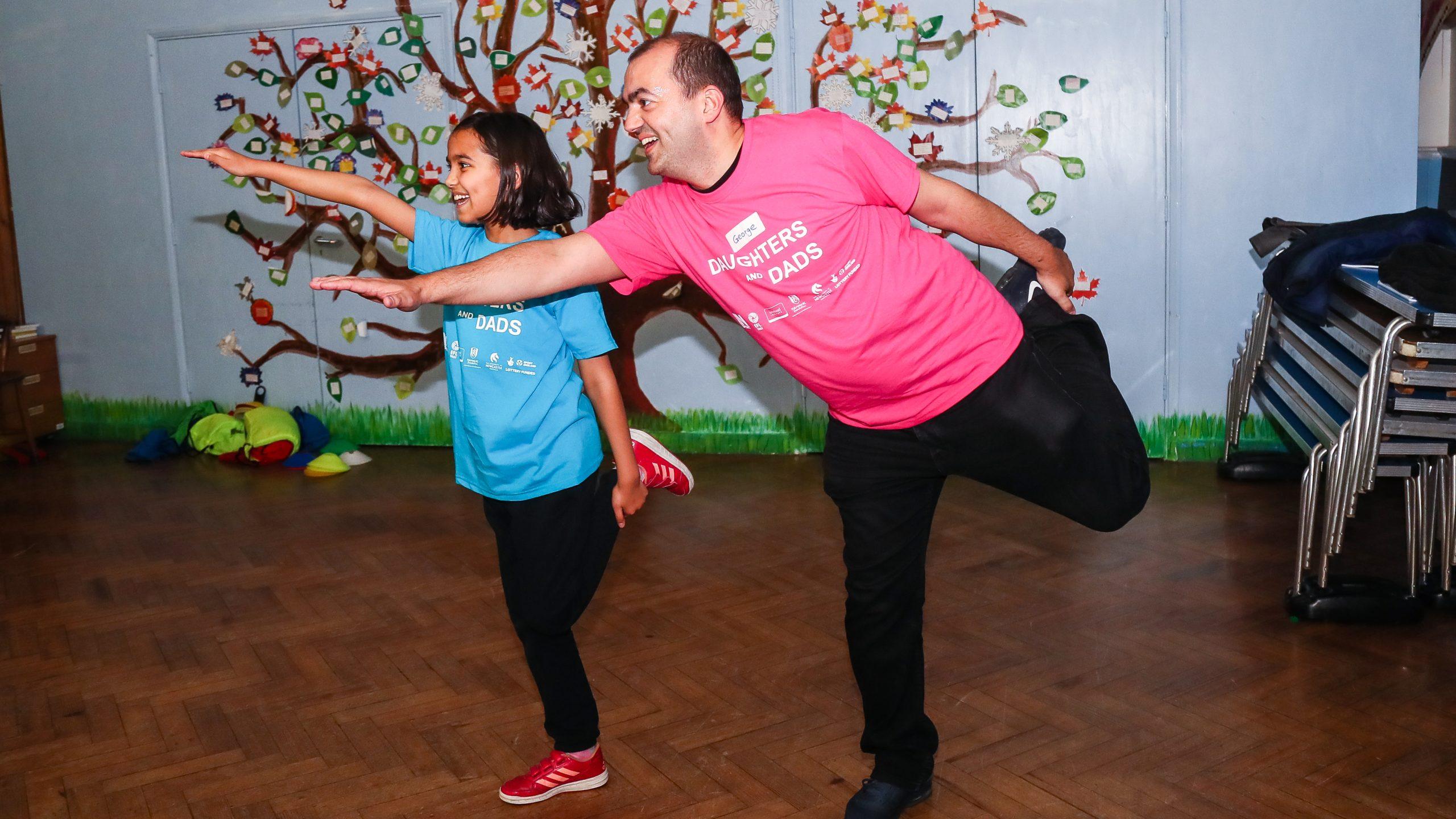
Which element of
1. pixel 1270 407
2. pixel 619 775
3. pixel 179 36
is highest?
pixel 179 36

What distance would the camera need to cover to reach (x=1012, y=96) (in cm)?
570

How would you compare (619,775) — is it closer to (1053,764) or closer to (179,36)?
(1053,764)

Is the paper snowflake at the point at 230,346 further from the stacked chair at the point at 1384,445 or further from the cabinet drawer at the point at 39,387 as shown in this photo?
the stacked chair at the point at 1384,445

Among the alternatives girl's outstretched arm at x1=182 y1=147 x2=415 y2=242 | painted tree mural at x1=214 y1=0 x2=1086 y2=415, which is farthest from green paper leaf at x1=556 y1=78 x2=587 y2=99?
girl's outstretched arm at x1=182 y1=147 x2=415 y2=242

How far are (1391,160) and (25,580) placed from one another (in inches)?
230

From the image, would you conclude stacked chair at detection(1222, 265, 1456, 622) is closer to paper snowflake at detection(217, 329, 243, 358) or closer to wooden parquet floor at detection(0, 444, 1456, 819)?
wooden parquet floor at detection(0, 444, 1456, 819)

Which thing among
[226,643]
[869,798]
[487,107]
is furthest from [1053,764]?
[487,107]

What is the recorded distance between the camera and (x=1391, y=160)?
541 centimetres

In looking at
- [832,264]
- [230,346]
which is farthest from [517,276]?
[230,346]

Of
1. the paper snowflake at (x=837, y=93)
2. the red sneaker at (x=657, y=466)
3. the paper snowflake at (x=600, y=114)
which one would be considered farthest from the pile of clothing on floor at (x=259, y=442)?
the red sneaker at (x=657, y=466)

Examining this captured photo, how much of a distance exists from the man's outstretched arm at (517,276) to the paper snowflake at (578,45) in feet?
13.5

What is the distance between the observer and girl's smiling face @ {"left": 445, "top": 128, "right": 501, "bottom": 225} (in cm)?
249

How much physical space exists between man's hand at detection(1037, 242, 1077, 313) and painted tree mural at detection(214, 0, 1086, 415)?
10.6 ft

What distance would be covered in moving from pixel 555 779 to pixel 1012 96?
13.6 feet
